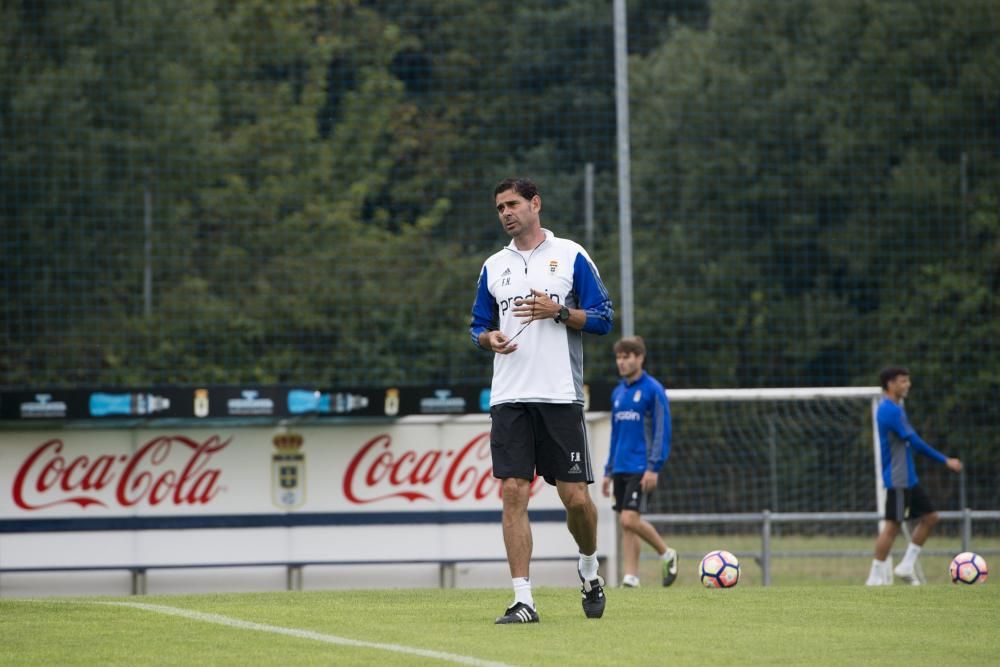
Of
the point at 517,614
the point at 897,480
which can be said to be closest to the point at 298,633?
the point at 517,614

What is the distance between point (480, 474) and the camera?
52.4ft

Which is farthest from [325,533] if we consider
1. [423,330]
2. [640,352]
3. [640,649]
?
[423,330]

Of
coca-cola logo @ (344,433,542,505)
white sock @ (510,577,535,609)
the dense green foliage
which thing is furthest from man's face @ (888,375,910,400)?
the dense green foliage

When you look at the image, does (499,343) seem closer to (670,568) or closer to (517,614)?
(517,614)

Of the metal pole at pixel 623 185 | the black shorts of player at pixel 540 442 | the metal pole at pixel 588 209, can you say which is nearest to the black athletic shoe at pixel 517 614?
the black shorts of player at pixel 540 442

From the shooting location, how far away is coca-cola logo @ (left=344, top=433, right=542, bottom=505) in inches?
627

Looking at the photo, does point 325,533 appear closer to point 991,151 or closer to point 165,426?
point 165,426

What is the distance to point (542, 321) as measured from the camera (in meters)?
8.20

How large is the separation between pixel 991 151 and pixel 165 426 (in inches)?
724

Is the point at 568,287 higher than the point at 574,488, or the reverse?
the point at 568,287

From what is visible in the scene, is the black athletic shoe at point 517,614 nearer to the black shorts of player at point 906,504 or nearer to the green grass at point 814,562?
the black shorts of player at point 906,504

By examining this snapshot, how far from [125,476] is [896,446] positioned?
6.95 m

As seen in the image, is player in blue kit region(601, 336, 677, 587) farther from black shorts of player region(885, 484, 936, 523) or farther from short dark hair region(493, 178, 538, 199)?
short dark hair region(493, 178, 538, 199)

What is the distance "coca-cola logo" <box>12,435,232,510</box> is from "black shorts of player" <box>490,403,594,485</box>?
8.16m
